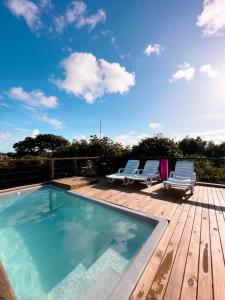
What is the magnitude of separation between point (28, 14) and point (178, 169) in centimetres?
609

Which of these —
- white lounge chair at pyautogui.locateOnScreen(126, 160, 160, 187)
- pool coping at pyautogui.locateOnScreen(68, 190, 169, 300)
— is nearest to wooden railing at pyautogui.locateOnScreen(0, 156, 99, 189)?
white lounge chair at pyautogui.locateOnScreen(126, 160, 160, 187)

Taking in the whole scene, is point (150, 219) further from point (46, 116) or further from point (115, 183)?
point (46, 116)

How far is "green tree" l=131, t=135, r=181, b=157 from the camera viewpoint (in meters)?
7.24

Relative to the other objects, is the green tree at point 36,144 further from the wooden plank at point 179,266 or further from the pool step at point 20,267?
the wooden plank at point 179,266

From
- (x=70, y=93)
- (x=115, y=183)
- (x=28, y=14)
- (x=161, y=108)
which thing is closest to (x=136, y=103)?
(x=161, y=108)

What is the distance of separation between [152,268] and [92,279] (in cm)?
82

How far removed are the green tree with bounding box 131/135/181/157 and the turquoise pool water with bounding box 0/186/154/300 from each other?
412 centimetres

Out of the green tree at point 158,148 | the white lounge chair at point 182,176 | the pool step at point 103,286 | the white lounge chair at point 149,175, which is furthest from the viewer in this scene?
the green tree at point 158,148

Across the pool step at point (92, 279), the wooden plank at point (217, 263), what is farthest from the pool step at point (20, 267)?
the wooden plank at point (217, 263)

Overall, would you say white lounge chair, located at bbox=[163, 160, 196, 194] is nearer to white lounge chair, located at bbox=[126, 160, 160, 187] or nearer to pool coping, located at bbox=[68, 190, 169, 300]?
white lounge chair, located at bbox=[126, 160, 160, 187]

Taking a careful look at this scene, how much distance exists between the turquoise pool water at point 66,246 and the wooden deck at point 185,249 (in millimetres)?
440

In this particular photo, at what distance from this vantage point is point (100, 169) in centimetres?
780

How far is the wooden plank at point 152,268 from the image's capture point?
4.82 ft

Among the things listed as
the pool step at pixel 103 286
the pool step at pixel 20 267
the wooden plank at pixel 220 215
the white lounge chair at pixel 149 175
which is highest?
the white lounge chair at pixel 149 175
